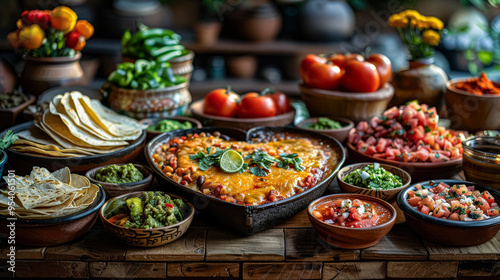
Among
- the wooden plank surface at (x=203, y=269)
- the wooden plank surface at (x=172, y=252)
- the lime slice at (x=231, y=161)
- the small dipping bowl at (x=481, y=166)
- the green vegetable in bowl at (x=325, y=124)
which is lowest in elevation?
the wooden plank surface at (x=203, y=269)

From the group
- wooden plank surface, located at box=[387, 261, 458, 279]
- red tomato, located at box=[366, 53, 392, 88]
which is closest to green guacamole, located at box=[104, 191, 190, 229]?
wooden plank surface, located at box=[387, 261, 458, 279]

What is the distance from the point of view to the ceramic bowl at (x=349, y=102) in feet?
10.5

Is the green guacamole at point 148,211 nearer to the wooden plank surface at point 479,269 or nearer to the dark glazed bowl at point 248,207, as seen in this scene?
the dark glazed bowl at point 248,207

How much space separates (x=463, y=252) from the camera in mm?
2100

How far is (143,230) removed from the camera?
1994 millimetres

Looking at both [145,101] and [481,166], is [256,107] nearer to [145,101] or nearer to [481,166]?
[145,101]

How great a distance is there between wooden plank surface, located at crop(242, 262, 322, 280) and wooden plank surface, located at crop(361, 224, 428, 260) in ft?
0.75

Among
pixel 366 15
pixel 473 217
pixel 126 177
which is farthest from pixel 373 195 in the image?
pixel 366 15

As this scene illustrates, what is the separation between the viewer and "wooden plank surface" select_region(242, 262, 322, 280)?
207 cm

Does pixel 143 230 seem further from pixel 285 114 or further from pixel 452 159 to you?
pixel 452 159

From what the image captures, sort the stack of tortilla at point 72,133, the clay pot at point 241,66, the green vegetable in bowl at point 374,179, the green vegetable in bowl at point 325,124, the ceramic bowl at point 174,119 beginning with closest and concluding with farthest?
1. the green vegetable in bowl at point 374,179
2. the stack of tortilla at point 72,133
3. the ceramic bowl at point 174,119
4. the green vegetable in bowl at point 325,124
5. the clay pot at point 241,66

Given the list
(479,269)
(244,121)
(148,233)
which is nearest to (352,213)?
(479,269)

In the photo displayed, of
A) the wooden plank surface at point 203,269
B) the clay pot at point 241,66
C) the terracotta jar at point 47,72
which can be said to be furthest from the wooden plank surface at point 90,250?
the clay pot at point 241,66

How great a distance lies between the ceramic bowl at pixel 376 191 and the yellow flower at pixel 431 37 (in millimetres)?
1170
